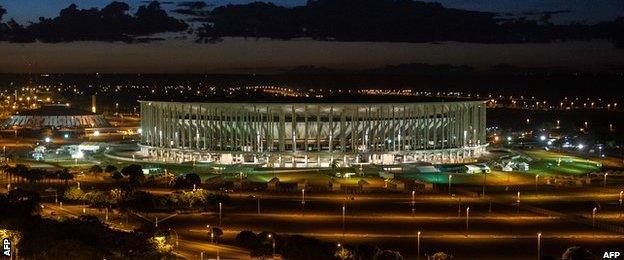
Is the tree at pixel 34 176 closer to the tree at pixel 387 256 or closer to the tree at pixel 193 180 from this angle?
the tree at pixel 193 180

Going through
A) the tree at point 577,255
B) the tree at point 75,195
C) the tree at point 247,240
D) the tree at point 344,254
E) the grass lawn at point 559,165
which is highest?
the tree at point 577,255

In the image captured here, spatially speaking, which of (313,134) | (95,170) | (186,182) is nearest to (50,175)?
(95,170)

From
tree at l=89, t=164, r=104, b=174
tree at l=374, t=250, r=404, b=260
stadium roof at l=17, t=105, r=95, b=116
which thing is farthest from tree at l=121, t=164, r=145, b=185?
stadium roof at l=17, t=105, r=95, b=116

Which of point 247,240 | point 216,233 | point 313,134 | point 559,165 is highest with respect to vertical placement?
point 313,134

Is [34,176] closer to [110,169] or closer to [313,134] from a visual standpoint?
[110,169]

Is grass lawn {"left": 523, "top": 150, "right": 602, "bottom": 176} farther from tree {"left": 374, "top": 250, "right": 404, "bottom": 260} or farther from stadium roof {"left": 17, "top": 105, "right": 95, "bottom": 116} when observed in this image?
stadium roof {"left": 17, "top": 105, "right": 95, "bottom": 116}

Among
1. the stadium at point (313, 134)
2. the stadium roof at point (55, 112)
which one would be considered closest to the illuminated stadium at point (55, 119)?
the stadium roof at point (55, 112)
